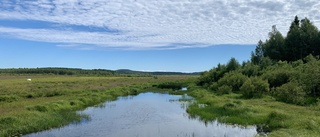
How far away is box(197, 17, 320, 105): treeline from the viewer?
33250mm

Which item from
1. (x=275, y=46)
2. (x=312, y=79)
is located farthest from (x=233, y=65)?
(x=312, y=79)

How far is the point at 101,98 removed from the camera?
4500 cm

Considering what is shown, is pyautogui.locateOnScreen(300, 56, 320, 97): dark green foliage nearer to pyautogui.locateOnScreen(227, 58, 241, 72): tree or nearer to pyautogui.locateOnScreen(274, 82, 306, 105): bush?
pyautogui.locateOnScreen(274, 82, 306, 105): bush

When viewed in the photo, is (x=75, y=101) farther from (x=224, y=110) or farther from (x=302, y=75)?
(x=302, y=75)

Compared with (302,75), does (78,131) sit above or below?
below

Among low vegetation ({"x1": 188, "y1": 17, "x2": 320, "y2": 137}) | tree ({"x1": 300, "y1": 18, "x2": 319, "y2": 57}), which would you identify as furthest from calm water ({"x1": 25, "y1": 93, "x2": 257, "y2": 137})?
tree ({"x1": 300, "y1": 18, "x2": 319, "y2": 57})

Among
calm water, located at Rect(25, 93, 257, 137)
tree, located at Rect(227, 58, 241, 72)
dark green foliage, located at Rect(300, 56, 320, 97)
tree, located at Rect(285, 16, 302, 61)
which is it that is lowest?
calm water, located at Rect(25, 93, 257, 137)

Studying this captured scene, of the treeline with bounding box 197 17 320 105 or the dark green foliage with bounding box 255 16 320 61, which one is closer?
the treeline with bounding box 197 17 320 105

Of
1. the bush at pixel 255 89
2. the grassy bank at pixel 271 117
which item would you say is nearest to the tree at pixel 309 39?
the bush at pixel 255 89

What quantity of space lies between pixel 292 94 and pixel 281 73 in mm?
11036

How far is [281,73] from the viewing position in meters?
42.2

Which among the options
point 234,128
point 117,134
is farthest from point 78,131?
point 234,128

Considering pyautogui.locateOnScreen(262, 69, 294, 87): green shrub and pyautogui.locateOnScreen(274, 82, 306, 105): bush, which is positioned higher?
pyautogui.locateOnScreen(262, 69, 294, 87): green shrub

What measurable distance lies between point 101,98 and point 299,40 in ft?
150
